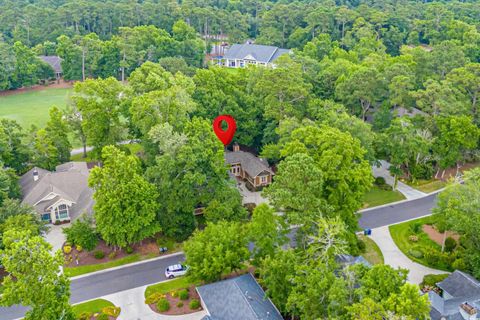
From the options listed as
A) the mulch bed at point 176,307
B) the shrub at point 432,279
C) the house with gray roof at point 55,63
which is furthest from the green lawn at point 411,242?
the house with gray roof at point 55,63

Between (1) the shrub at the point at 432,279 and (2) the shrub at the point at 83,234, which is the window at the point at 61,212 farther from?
(1) the shrub at the point at 432,279

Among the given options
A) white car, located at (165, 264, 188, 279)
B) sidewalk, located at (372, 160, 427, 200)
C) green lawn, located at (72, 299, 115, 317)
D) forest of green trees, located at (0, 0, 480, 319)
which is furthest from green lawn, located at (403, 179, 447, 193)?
green lawn, located at (72, 299, 115, 317)

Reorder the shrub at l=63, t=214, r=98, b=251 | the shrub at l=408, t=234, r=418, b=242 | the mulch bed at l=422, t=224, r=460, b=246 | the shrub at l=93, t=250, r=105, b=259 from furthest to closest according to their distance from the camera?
the mulch bed at l=422, t=224, r=460, b=246
the shrub at l=408, t=234, r=418, b=242
the shrub at l=93, t=250, r=105, b=259
the shrub at l=63, t=214, r=98, b=251

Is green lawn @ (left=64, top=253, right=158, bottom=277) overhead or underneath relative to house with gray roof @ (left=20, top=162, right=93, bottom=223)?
underneath

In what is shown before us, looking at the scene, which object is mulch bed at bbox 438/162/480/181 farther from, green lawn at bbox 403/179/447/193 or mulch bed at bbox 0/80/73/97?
mulch bed at bbox 0/80/73/97

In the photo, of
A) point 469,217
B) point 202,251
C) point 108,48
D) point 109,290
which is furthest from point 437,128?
point 108,48

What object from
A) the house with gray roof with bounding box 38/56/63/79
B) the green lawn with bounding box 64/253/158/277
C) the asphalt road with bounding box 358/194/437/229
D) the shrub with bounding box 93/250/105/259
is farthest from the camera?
the house with gray roof with bounding box 38/56/63/79

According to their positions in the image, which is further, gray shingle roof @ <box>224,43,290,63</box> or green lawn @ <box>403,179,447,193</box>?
gray shingle roof @ <box>224,43,290,63</box>

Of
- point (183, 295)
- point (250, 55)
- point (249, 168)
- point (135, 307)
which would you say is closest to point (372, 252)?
point (183, 295)
